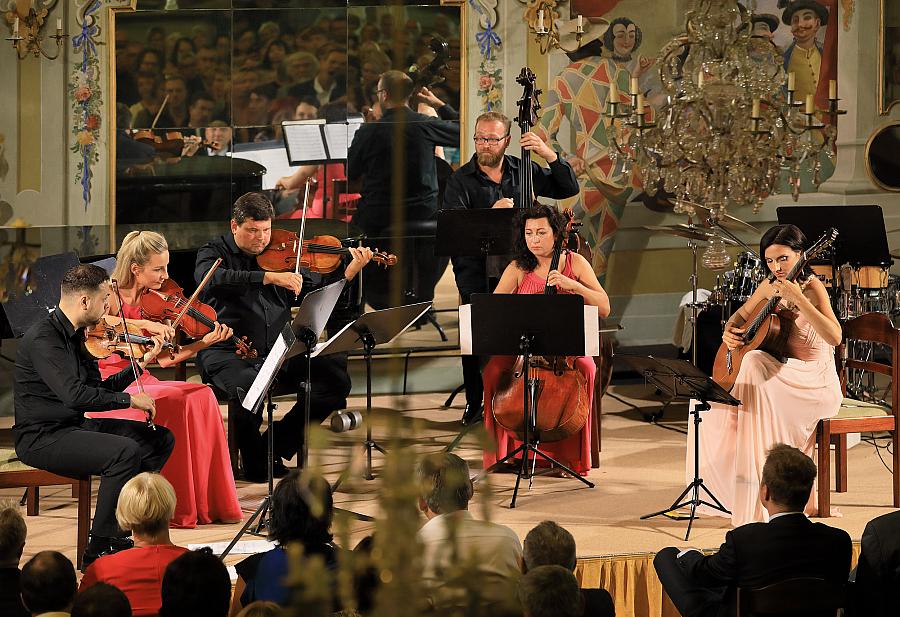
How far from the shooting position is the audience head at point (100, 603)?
2.70 m

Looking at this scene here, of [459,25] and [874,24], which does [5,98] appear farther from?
[874,24]

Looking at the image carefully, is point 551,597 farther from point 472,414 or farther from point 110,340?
point 472,414

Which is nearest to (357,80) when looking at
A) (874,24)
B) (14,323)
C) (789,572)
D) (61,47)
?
(61,47)

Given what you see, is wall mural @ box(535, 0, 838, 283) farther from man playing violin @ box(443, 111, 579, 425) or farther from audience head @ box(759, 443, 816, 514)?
audience head @ box(759, 443, 816, 514)

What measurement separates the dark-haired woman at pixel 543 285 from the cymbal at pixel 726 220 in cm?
179

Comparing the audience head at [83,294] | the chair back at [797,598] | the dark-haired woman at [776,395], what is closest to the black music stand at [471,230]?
the dark-haired woman at [776,395]

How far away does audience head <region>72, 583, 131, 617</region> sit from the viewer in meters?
2.70

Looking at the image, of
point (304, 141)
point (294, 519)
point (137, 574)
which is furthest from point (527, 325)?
point (304, 141)

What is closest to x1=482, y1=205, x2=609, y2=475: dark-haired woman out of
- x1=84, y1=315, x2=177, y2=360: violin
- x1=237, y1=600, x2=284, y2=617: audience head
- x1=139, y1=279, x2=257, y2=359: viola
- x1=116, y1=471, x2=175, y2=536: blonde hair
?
x1=139, y1=279, x2=257, y2=359: viola

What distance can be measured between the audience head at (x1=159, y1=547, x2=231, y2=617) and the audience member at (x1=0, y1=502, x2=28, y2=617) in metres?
0.52

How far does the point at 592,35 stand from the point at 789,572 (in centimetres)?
575

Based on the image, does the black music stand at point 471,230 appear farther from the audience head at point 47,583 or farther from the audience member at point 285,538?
the audience head at point 47,583

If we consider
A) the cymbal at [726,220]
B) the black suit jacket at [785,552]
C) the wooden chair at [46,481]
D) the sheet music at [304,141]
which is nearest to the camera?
the black suit jacket at [785,552]

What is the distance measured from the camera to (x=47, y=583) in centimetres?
299
